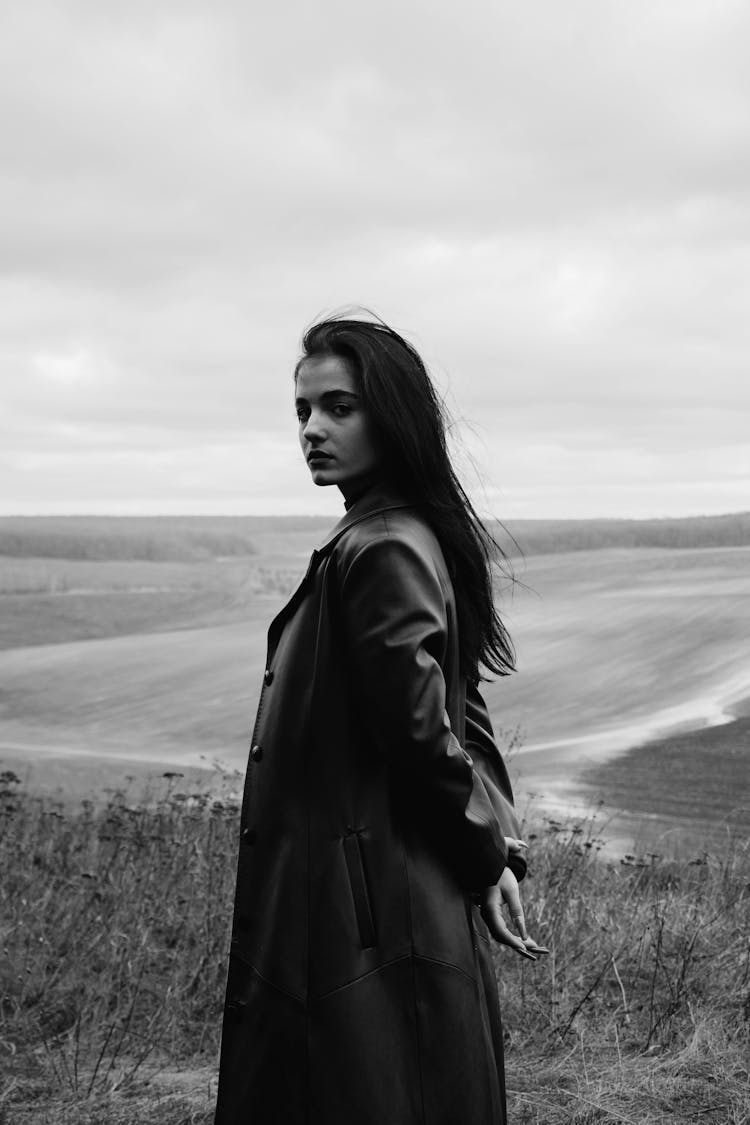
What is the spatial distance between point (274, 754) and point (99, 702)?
5.71m

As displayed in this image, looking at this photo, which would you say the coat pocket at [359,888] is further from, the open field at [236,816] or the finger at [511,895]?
the open field at [236,816]

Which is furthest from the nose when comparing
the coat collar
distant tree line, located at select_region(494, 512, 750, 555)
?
distant tree line, located at select_region(494, 512, 750, 555)

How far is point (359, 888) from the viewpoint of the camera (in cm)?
180

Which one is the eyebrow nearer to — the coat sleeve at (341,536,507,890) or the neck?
the neck

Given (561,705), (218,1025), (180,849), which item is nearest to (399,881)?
(218,1025)

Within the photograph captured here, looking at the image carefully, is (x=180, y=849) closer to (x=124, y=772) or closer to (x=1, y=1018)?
(x=1, y=1018)

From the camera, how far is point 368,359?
76.8 inches

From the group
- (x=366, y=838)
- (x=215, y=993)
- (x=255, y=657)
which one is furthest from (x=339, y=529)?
(x=255, y=657)

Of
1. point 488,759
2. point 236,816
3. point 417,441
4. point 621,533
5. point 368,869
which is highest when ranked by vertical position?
point 621,533

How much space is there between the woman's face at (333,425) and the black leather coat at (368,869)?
127 mm

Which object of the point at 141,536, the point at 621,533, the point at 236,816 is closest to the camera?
the point at 236,816

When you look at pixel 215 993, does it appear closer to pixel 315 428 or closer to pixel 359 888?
pixel 359 888

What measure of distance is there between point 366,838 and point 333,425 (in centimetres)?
64

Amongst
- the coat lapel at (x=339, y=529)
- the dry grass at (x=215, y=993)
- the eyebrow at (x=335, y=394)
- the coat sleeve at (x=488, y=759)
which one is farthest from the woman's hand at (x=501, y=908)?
the dry grass at (x=215, y=993)
